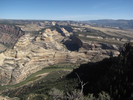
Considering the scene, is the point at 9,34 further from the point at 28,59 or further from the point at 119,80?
the point at 119,80

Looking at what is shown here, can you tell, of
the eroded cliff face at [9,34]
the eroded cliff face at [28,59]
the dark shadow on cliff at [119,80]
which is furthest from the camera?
the eroded cliff face at [9,34]

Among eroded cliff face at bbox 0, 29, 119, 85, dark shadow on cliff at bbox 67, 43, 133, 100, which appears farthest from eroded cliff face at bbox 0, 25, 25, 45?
dark shadow on cliff at bbox 67, 43, 133, 100

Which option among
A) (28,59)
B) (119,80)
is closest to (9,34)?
(28,59)

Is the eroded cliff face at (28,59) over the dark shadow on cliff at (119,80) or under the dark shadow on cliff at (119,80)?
under

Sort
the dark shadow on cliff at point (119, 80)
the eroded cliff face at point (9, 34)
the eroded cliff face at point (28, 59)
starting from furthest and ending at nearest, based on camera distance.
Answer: the eroded cliff face at point (9, 34) < the eroded cliff face at point (28, 59) < the dark shadow on cliff at point (119, 80)

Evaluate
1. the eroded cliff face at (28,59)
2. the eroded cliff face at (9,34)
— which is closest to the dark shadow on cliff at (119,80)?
the eroded cliff face at (28,59)

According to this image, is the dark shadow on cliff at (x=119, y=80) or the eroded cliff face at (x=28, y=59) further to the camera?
the eroded cliff face at (x=28, y=59)

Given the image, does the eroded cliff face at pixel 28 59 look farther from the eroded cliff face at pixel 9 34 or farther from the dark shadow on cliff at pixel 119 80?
the eroded cliff face at pixel 9 34

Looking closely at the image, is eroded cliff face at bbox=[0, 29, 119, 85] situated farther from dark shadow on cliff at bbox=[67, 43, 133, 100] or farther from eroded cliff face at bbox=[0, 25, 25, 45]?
eroded cliff face at bbox=[0, 25, 25, 45]

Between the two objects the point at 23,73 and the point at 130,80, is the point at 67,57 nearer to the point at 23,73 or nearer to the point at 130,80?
the point at 23,73

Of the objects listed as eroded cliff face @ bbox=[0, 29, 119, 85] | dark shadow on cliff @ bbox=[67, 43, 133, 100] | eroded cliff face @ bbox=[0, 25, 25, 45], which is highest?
eroded cliff face @ bbox=[0, 25, 25, 45]
